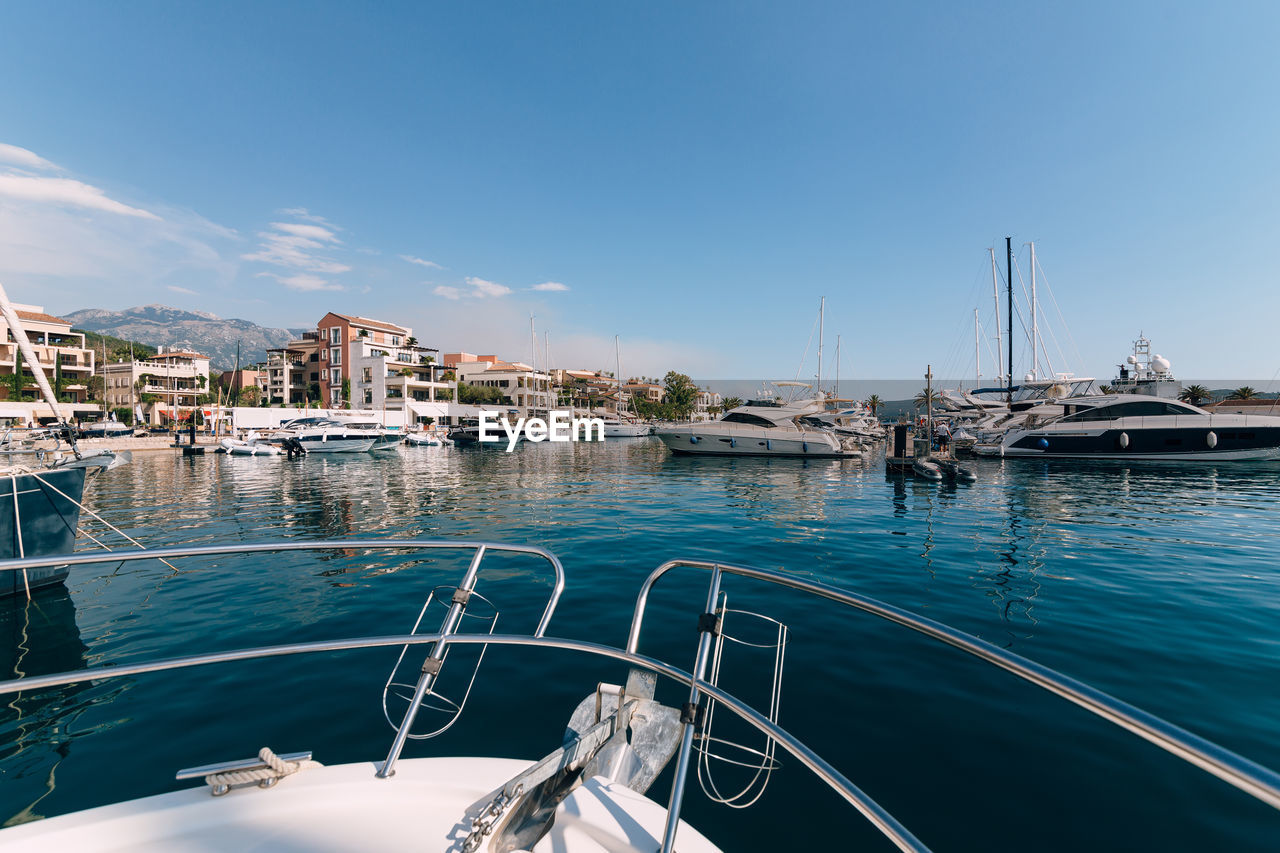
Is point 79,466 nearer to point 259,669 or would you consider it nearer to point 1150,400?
point 259,669

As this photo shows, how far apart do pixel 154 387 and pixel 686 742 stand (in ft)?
315

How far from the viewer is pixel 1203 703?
4777 mm

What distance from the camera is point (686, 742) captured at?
2.19m

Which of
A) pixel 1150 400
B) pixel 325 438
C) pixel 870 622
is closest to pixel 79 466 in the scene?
pixel 870 622

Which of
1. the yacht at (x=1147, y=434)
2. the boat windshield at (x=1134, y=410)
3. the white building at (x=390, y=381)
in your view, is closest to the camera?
the yacht at (x=1147, y=434)

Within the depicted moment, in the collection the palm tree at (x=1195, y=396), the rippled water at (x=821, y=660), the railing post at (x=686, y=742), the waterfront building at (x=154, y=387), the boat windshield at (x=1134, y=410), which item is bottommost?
the rippled water at (x=821, y=660)

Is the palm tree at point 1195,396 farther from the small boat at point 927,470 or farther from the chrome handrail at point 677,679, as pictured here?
the chrome handrail at point 677,679

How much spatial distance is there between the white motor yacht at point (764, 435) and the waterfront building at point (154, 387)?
67166mm

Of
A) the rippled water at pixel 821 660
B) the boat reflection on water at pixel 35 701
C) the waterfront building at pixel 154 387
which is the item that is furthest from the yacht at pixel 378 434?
the waterfront building at pixel 154 387

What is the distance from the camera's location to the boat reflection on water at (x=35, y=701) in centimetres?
372

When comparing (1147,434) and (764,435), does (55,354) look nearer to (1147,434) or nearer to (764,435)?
(764,435)

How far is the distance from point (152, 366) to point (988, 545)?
95392mm

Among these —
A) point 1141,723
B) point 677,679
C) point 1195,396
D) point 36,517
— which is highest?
point 1195,396

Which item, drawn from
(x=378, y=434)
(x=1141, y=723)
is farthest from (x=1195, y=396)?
(x=378, y=434)
